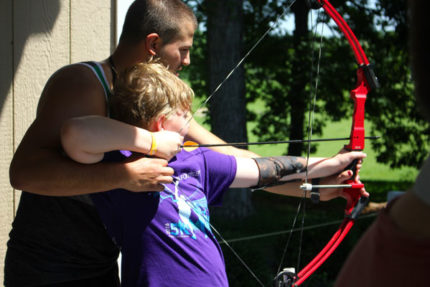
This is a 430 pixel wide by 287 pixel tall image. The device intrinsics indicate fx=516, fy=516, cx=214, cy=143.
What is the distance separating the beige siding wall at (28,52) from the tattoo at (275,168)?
3.51 ft

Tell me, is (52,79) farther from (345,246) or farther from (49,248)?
(345,246)

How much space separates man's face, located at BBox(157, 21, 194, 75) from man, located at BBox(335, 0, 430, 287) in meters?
1.18

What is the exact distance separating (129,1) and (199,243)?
4.76 ft

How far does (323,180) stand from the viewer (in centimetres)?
193

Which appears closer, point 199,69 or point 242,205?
point 242,205

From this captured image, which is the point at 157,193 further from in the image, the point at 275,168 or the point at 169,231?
the point at 275,168

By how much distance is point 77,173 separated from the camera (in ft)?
4.58

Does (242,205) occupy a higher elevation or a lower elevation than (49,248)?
lower

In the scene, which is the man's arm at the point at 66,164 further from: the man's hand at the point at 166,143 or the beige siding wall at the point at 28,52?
the beige siding wall at the point at 28,52

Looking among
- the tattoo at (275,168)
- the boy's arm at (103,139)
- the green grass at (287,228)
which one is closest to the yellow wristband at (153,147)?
the boy's arm at (103,139)

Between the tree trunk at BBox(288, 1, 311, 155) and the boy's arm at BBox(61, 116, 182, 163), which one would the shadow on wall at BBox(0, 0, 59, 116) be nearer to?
the boy's arm at BBox(61, 116, 182, 163)

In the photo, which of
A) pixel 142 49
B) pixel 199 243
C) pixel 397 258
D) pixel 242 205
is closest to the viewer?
pixel 397 258

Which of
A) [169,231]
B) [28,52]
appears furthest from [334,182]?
[28,52]

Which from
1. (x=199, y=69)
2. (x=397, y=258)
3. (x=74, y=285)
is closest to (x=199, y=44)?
(x=199, y=69)
